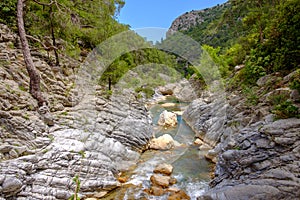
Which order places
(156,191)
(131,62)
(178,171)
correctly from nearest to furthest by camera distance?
(156,191) → (178,171) → (131,62)

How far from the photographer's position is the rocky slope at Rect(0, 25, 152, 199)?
4855 millimetres

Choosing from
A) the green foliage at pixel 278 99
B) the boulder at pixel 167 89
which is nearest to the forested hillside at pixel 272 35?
the green foliage at pixel 278 99

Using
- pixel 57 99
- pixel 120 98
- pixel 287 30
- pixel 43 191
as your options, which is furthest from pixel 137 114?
pixel 287 30

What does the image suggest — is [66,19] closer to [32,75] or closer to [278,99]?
[32,75]

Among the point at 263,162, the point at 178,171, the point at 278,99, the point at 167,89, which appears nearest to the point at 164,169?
the point at 178,171

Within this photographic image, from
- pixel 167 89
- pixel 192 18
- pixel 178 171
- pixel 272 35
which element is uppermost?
pixel 192 18

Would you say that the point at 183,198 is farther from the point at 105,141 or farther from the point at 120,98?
the point at 120,98

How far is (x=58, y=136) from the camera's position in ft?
20.4

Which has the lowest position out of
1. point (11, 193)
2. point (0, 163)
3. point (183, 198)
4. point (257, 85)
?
point (183, 198)

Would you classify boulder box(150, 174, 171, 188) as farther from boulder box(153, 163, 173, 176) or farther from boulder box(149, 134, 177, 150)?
boulder box(149, 134, 177, 150)

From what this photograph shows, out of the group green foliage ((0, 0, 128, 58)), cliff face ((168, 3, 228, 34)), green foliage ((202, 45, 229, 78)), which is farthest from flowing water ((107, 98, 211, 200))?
cliff face ((168, 3, 228, 34))

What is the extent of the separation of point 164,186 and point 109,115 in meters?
4.42

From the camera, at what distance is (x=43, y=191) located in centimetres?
482

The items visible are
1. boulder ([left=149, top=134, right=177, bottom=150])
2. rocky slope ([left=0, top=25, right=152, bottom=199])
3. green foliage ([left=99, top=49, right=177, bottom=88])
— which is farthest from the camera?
green foliage ([left=99, top=49, right=177, bottom=88])
